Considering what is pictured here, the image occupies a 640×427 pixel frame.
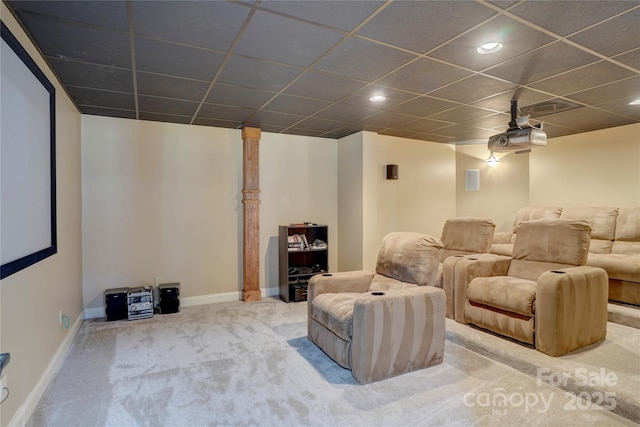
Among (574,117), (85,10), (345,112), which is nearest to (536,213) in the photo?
(574,117)

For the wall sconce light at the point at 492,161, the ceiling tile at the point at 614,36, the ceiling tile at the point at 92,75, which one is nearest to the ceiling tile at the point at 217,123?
the ceiling tile at the point at 92,75

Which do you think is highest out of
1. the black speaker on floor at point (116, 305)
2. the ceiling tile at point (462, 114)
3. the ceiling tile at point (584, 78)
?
the ceiling tile at point (462, 114)

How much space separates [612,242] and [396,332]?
386 cm

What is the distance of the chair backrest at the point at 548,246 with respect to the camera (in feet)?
10.6

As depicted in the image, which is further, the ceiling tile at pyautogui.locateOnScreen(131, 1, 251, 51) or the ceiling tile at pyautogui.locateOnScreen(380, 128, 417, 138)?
the ceiling tile at pyautogui.locateOnScreen(380, 128, 417, 138)

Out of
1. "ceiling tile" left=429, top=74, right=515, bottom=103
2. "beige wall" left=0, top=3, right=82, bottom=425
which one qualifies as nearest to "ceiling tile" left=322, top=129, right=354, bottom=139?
"ceiling tile" left=429, top=74, right=515, bottom=103

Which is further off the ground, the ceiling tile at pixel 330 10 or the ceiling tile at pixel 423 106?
the ceiling tile at pixel 423 106

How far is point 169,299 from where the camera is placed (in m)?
4.14

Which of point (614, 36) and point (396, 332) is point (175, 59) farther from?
point (614, 36)

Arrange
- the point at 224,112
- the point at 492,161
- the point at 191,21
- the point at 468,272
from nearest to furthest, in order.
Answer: the point at 191,21
the point at 468,272
the point at 224,112
the point at 492,161

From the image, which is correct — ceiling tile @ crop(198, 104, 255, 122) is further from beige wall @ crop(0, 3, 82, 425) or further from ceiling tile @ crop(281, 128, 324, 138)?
beige wall @ crop(0, 3, 82, 425)

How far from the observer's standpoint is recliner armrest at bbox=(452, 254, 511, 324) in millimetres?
3625

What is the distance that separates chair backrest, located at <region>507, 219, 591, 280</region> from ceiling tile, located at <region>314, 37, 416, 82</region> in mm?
2271

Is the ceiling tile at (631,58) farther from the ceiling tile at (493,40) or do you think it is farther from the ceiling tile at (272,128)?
the ceiling tile at (272,128)
